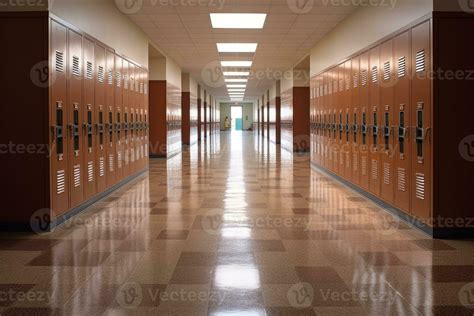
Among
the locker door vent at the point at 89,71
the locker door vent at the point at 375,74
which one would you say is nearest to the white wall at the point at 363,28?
the locker door vent at the point at 375,74

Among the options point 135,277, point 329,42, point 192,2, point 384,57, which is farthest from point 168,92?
point 135,277

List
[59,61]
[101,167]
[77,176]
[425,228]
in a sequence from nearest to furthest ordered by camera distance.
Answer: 1. [425,228]
2. [59,61]
3. [77,176]
4. [101,167]

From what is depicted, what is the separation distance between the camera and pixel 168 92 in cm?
1739

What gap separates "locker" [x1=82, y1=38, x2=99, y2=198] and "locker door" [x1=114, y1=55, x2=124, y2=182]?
1521 mm

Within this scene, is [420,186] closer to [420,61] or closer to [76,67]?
[420,61]

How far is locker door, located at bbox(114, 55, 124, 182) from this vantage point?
9.66 m

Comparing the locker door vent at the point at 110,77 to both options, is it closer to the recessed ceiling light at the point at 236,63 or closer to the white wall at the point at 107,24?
the white wall at the point at 107,24

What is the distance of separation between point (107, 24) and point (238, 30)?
4319 mm

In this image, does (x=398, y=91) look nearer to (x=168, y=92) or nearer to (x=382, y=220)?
(x=382, y=220)

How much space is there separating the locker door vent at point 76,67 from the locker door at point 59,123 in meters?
0.36

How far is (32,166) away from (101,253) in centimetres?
173

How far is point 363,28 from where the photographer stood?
9.14 metres

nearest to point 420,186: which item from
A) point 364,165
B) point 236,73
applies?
point 364,165

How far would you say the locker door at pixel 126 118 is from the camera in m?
10.3
